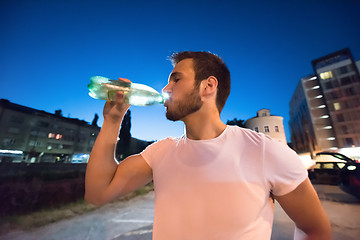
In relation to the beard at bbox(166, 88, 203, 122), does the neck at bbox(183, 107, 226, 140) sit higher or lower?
lower

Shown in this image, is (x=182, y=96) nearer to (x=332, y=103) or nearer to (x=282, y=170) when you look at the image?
(x=282, y=170)

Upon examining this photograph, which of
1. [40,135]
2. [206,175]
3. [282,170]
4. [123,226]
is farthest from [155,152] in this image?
[40,135]

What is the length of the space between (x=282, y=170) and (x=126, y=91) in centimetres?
157

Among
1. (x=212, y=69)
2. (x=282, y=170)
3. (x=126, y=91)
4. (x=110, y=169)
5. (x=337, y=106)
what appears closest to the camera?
(x=282, y=170)

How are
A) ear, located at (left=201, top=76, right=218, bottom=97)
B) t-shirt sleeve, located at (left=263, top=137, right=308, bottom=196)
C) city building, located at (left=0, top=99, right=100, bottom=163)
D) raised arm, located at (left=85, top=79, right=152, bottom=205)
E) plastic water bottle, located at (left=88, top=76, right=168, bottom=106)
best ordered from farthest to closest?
city building, located at (left=0, top=99, right=100, bottom=163) → plastic water bottle, located at (left=88, top=76, right=168, bottom=106) → ear, located at (left=201, top=76, right=218, bottom=97) → raised arm, located at (left=85, top=79, right=152, bottom=205) → t-shirt sleeve, located at (left=263, top=137, right=308, bottom=196)

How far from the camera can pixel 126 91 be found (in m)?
1.73

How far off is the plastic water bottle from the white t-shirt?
775mm

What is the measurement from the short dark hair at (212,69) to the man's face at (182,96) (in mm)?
95

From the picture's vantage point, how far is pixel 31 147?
33.7 meters

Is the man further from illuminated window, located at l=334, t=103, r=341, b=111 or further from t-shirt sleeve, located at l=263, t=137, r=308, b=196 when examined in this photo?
illuminated window, located at l=334, t=103, r=341, b=111

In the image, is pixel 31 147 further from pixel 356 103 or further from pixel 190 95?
pixel 356 103

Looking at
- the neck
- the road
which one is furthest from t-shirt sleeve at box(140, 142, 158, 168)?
the road

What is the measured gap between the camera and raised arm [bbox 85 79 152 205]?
1.21 meters

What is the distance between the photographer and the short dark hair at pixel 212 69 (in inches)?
58.3
